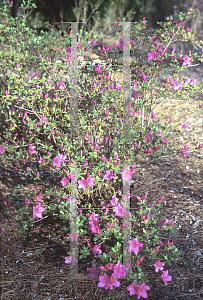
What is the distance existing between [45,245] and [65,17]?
21.5 feet

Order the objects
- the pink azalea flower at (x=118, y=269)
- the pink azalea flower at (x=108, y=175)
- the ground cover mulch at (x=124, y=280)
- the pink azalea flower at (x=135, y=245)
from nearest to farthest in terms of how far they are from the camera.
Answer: the pink azalea flower at (x=118, y=269), the pink azalea flower at (x=135, y=245), the ground cover mulch at (x=124, y=280), the pink azalea flower at (x=108, y=175)

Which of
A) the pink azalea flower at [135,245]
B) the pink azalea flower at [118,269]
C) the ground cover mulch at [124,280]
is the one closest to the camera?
the pink azalea flower at [118,269]

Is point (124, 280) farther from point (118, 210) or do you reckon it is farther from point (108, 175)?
point (108, 175)

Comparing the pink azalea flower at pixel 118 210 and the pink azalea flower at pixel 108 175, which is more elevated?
the pink azalea flower at pixel 108 175

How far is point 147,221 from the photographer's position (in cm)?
182

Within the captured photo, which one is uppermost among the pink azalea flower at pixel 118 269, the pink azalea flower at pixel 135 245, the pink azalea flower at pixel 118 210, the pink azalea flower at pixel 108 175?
the pink azalea flower at pixel 108 175

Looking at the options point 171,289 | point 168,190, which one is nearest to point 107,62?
point 168,190

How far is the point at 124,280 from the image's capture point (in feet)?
6.18

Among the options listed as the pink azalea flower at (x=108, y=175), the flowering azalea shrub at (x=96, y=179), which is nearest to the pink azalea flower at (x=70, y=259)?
the flowering azalea shrub at (x=96, y=179)

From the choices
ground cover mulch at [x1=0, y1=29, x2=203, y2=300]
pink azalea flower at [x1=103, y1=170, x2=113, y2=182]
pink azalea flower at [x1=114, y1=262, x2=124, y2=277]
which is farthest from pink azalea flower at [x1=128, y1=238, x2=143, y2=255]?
pink azalea flower at [x1=103, y1=170, x2=113, y2=182]

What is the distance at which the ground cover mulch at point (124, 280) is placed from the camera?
5.97ft

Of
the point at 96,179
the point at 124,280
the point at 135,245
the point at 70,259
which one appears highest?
the point at 96,179

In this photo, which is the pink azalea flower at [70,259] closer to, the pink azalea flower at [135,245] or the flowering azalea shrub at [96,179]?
the flowering azalea shrub at [96,179]

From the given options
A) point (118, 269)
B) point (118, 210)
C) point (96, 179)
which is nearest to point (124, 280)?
point (118, 269)
